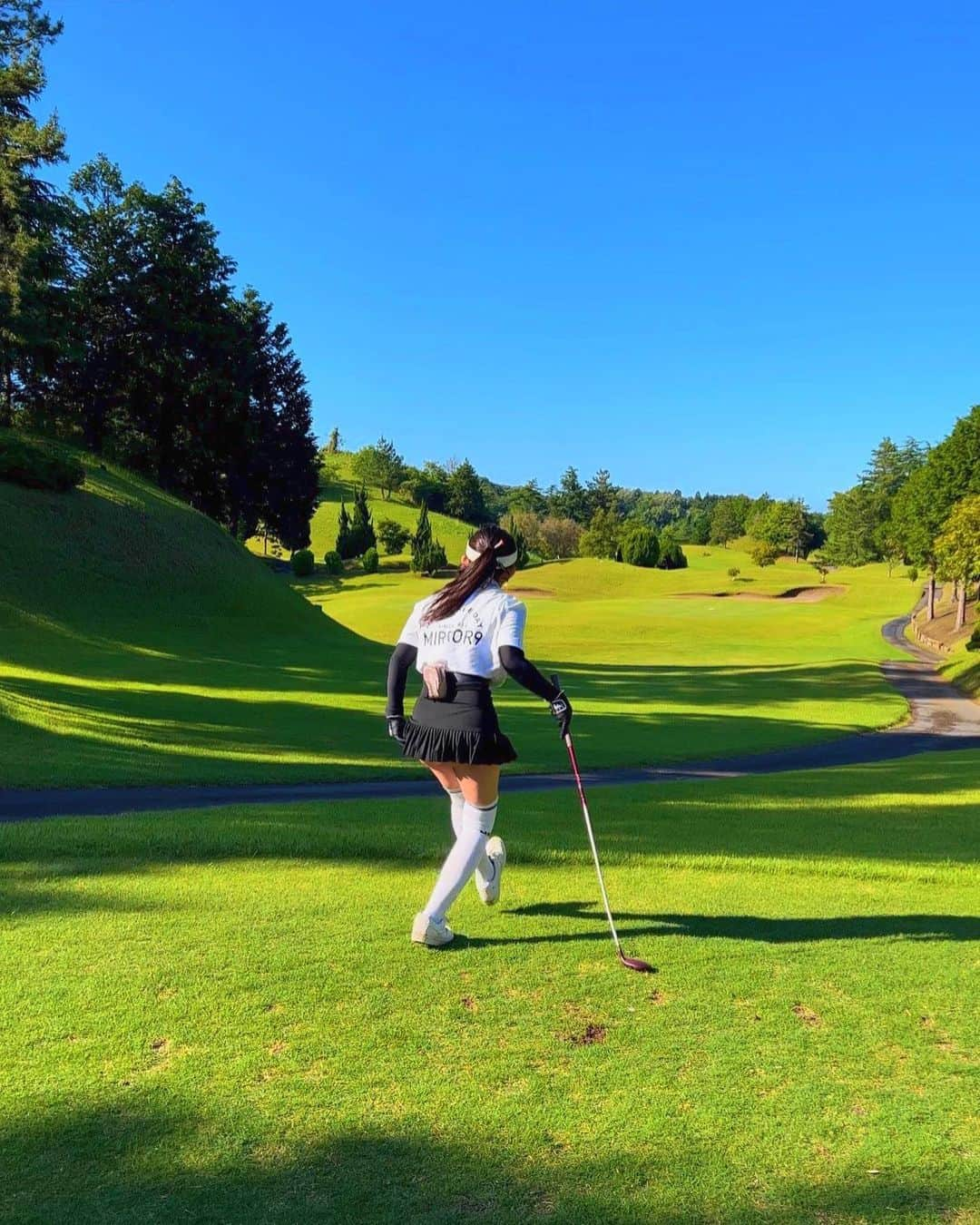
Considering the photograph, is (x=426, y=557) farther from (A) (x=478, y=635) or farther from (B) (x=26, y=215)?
(A) (x=478, y=635)

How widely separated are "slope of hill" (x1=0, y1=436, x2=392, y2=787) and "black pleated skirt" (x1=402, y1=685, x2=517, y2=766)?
953 cm

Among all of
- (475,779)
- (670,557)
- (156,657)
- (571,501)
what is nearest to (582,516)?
(571,501)

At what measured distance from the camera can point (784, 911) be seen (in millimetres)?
6414

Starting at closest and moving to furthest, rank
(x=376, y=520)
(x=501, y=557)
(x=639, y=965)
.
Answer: (x=639, y=965), (x=501, y=557), (x=376, y=520)

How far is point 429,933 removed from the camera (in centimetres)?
518

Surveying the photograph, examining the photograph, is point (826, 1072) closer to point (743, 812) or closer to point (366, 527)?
point (743, 812)

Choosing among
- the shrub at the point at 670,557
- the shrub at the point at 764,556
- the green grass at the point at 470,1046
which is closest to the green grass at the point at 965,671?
the green grass at the point at 470,1046

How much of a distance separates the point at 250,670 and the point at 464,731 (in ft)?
80.0

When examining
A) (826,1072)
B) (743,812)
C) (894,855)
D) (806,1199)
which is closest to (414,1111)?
(806,1199)

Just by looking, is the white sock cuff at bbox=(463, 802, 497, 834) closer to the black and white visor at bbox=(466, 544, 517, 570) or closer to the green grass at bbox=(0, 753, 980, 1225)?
the green grass at bbox=(0, 753, 980, 1225)

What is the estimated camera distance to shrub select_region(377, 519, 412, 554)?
11306cm

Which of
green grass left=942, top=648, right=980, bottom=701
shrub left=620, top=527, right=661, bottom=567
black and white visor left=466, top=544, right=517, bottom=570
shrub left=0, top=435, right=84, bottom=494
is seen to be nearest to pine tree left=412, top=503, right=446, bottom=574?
shrub left=620, top=527, right=661, bottom=567

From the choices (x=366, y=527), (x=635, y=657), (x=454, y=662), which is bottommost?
(x=635, y=657)

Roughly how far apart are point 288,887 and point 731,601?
79891 mm
